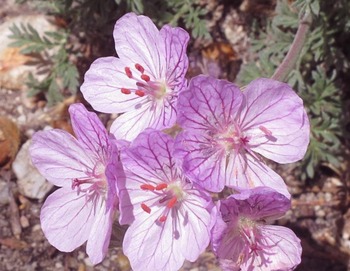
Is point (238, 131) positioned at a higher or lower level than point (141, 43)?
lower

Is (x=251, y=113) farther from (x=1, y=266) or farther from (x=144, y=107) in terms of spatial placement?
(x=1, y=266)

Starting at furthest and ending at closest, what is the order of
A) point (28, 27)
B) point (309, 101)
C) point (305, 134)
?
point (28, 27) → point (309, 101) → point (305, 134)

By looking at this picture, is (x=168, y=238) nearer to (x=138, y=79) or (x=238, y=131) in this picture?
(x=238, y=131)

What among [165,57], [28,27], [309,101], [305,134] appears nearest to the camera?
[305,134]

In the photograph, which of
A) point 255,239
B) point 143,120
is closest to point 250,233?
point 255,239

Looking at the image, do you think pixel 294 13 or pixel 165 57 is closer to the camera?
pixel 165 57

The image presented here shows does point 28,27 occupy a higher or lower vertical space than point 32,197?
higher

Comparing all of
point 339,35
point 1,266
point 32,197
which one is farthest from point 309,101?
point 1,266
